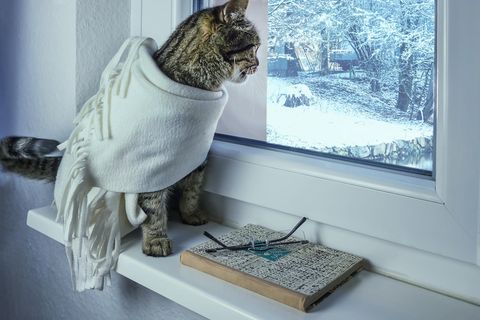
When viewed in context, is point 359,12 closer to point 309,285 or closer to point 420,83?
point 420,83

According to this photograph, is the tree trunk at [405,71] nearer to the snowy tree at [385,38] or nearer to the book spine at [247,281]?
the snowy tree at [385,38]

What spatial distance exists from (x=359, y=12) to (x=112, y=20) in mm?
457

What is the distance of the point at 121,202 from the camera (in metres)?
0.67

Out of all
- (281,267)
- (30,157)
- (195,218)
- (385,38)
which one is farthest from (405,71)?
(30,157)

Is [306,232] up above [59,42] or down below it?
below

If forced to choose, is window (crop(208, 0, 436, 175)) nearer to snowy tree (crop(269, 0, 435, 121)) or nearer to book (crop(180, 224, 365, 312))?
snowy tree (crop(269, 0, 435, 121))

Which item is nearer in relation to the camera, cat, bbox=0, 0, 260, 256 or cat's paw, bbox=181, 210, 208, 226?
cat, bbox=0, 0, 260, 256

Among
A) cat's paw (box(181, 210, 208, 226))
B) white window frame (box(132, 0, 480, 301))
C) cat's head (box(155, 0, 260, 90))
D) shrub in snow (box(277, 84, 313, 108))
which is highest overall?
cat's head (box(155, 0, 260, 90))

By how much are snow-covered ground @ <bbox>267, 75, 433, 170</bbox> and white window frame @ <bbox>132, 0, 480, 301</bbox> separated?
1.4 inches

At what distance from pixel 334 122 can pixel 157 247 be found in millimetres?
294

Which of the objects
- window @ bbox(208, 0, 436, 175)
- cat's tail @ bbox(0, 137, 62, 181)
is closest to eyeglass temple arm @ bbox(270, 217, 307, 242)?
window @ bbox(208, 0, 436, 175)

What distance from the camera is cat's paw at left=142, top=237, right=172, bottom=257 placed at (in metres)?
0.65

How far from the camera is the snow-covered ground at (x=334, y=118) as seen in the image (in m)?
0.60

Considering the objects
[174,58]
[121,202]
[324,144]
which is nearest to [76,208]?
[121,202]
